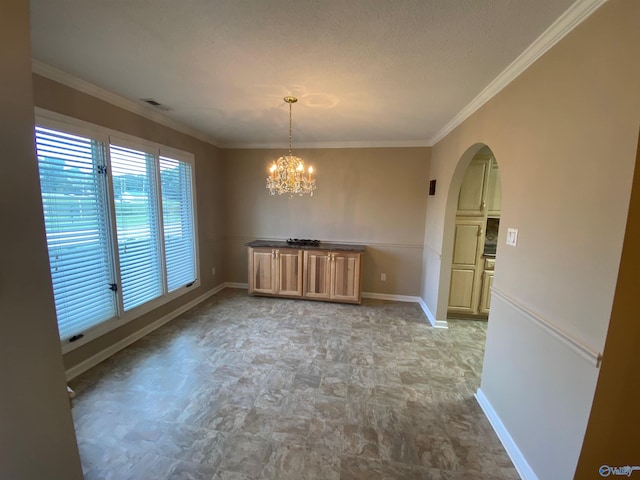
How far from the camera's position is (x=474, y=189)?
11.4 feet

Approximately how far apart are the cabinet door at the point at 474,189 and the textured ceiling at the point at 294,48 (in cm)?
94

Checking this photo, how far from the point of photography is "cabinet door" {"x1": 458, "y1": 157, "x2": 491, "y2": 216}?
11.2 ft

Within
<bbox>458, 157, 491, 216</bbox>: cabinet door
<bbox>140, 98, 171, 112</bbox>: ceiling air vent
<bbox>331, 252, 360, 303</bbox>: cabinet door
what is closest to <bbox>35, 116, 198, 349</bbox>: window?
<bbox>140, 98, 171, 112</bbox>: ceiling air vent

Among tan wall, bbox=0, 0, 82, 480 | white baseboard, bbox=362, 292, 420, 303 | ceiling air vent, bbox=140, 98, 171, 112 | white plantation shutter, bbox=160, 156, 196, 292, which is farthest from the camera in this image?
white baseboard, bbox=362, 292, 420, 303

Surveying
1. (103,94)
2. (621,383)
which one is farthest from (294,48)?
(621,383)

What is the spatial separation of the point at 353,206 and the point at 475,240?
6.19 feet

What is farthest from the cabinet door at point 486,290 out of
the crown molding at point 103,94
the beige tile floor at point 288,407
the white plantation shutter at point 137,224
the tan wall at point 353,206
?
Result: the crown molding at point 103,94

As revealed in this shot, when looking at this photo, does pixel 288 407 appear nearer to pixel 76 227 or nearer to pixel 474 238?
pixel 76 227

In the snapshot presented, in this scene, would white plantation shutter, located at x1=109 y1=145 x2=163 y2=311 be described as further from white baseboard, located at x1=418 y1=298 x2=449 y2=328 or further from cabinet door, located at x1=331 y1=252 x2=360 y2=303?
white baseboard, located at x1=418 y1=298 x2=449 y2=328

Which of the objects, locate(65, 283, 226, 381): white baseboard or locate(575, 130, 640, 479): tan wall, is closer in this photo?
locate(575, 130, 640, 479): tan wall

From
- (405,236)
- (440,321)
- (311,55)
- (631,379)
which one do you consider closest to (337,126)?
(311,55)

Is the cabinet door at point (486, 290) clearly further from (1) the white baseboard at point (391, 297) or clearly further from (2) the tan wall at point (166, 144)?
(2) the tan wall at point (166, 144)

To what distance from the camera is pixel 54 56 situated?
74.0 inches

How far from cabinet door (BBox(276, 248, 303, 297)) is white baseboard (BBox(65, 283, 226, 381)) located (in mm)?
1349
